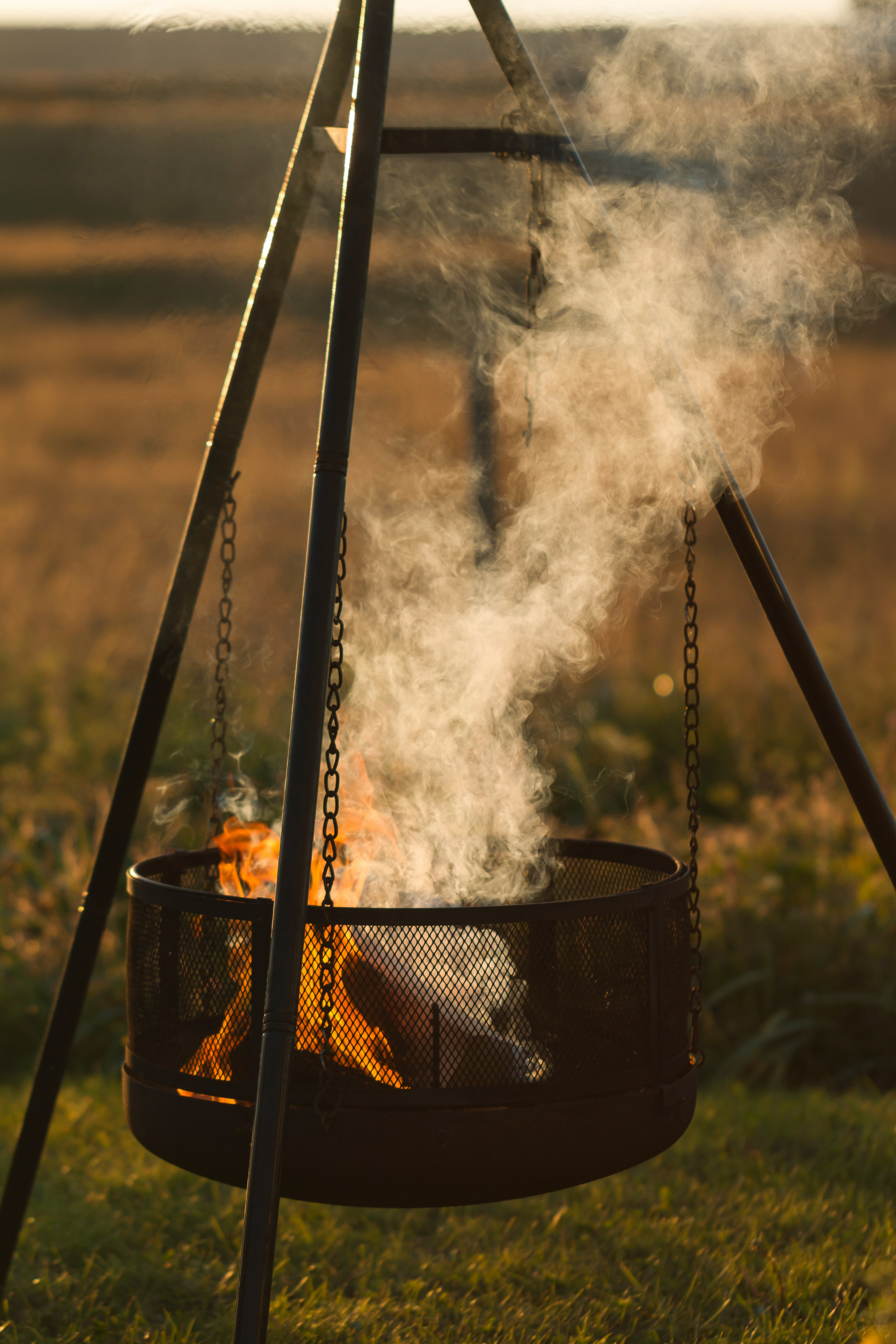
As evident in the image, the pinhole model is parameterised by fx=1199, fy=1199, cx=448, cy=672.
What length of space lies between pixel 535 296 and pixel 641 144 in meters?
0.74

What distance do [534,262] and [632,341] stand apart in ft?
0.94

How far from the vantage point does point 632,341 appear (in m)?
2.68

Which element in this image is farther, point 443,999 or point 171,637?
point 171,637

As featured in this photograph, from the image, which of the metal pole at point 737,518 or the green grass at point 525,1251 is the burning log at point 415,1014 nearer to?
the metal pole at point 737,518

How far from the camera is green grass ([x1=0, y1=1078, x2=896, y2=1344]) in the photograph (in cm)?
274

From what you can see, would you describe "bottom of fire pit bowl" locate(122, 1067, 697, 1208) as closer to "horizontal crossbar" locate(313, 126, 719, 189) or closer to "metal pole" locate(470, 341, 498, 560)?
"horizontal crossbar" locate(313, 126, 719, 189)

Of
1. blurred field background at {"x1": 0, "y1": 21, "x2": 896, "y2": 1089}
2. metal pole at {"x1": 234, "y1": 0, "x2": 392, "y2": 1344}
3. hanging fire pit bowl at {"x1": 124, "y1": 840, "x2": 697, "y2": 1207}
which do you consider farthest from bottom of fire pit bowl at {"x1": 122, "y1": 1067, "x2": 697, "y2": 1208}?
blurred field background at {"x1": 0, "y1": 21, "x2": 896, "y2": 1089}

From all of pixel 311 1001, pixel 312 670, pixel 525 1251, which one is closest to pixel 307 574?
pixel 312 670

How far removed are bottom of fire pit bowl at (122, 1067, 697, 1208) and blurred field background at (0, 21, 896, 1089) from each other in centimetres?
187

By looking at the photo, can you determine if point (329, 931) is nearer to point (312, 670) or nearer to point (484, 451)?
point (312, 670)

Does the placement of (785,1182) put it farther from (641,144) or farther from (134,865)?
(641,144)

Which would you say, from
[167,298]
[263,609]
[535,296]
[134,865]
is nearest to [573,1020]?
[134,865]

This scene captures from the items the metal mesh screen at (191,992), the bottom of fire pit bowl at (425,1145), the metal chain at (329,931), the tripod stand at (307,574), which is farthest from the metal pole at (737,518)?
the metal mesh screen at (191,992)

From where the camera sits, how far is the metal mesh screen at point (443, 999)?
6.79 feet
